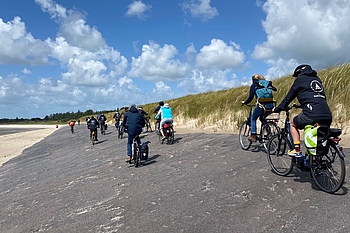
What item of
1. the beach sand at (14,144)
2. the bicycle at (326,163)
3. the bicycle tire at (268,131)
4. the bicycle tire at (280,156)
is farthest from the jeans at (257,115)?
the beach sand at (14,144)

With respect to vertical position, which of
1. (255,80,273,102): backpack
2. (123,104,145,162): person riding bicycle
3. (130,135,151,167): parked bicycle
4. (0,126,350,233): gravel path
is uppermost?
(255,80,273,102): backpack

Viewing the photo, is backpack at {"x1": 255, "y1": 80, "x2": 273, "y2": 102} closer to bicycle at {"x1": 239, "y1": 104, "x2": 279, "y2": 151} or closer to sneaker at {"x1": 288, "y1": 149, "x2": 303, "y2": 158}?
bicycle at {"x1": 239, "y1": 104, "x2": 279, "y2": 151}

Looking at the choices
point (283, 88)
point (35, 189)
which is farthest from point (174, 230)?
point (283, 88)

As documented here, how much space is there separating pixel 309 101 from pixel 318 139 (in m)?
0.62

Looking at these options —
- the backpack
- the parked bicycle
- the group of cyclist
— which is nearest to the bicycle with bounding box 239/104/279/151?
the backpack

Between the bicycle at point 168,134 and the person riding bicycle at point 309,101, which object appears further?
the bicycle at point 168,134

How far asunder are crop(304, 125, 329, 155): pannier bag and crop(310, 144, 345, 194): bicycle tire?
14cm

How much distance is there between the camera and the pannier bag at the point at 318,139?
472 centimetres

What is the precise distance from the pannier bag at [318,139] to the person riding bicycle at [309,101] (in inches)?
5.0

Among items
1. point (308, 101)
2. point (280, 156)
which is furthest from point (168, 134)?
point (308, 101)

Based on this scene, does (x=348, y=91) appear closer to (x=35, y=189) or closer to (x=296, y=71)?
(x=296, y=71)

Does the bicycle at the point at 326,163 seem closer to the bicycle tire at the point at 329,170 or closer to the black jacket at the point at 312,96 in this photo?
the bicycle tire at the point at 329,170

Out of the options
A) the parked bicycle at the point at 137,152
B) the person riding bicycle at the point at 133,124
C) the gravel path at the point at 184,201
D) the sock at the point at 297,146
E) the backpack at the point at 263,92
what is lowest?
the gravel path at the point at 184,201

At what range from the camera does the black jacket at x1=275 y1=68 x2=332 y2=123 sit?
4816 mm
